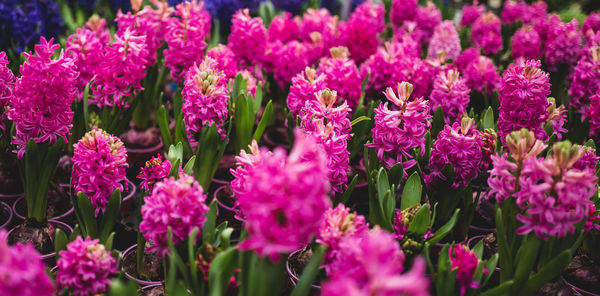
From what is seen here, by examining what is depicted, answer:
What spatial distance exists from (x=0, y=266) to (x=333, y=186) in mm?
1149

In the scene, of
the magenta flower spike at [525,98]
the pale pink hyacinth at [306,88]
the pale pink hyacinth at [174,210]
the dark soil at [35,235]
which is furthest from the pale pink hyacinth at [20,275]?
the magenta flower spike at [525,98]

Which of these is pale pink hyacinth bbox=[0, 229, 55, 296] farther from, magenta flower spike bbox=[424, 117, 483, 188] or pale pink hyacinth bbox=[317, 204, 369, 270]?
magenta flower spike bbox=[424, 117, 483, 188]

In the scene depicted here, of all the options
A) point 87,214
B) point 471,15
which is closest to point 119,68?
point 87,214

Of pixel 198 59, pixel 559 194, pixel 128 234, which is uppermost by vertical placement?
pixel 198 59

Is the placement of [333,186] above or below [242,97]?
below

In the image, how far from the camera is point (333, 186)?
1855mm

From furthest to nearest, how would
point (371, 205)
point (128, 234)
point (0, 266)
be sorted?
point (128, 234), point (371, 205), point (0, 266)

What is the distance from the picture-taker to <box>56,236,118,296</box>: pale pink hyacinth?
131 centimetres

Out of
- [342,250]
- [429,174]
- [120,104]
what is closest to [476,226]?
[429,174]

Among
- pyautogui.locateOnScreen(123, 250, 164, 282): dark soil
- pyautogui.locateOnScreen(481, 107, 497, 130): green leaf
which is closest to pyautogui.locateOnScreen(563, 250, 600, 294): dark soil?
pyautogui.locateOnScreen(481, 107, 497, 130): green leaf

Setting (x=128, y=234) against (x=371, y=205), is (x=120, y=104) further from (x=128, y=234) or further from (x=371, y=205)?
(x=371, y=205)

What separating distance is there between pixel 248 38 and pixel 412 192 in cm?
156

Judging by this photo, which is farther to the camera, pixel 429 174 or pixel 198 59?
pixel 198 59

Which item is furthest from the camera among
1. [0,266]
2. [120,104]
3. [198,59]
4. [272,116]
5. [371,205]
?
[272,116]
